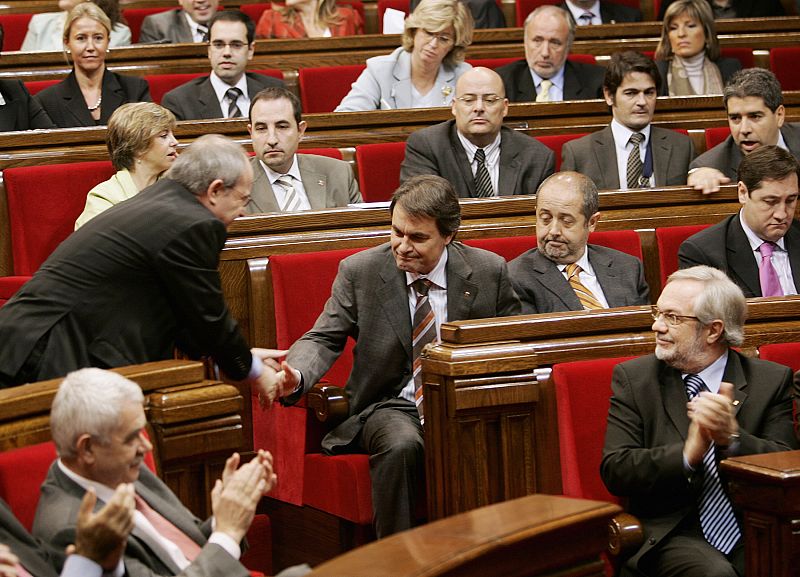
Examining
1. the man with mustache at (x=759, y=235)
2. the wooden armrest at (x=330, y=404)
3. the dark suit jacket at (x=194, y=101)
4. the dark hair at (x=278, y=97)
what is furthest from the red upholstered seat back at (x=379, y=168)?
the wooden armrest at (x=330, y=404)

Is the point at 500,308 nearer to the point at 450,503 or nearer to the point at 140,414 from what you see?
the point at 450,503

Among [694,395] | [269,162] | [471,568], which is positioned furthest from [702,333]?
[269,162]

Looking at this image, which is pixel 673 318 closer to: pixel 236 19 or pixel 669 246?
pixel 669 246

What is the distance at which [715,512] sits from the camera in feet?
5.34

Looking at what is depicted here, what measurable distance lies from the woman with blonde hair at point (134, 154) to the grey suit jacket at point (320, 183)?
0.97 feet

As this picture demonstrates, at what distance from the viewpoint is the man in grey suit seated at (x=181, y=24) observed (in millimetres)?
3686

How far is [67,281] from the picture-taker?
1.65m

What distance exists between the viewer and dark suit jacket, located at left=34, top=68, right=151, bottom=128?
118 inches

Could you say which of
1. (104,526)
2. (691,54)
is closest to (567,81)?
(691,54)

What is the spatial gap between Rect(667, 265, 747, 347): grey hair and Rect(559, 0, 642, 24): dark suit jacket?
2.52 metres

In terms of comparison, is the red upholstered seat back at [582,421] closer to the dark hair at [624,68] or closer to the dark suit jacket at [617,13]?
the dark hair at [624,68]

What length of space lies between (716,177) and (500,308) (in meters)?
0.72

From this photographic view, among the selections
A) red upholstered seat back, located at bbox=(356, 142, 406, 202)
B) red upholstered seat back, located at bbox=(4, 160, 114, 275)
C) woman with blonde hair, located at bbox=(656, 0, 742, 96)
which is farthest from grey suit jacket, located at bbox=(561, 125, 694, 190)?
red upholstered seat back, located at bbox=(4, 160, 114, 275)

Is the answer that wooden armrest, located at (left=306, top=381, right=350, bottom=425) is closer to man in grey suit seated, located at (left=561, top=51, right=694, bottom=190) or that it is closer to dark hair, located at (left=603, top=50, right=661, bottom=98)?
man in grey suit seated, located at (left=561, top=51, right=694, bottom=190)
